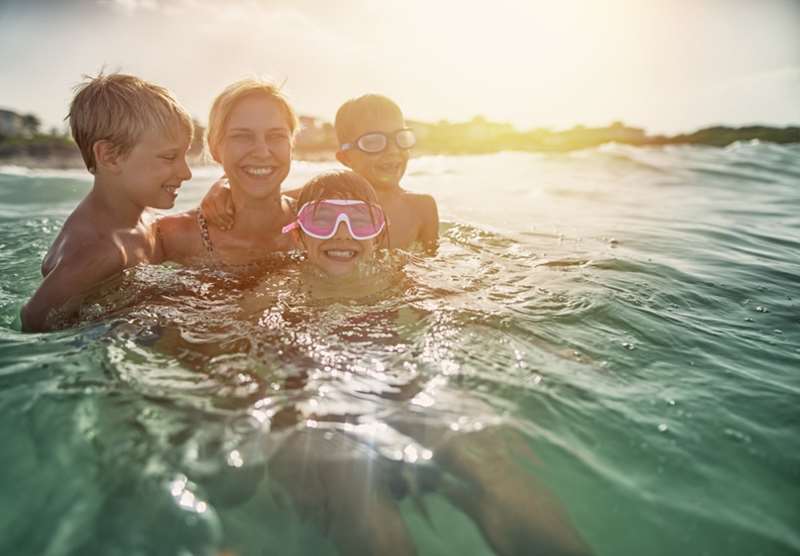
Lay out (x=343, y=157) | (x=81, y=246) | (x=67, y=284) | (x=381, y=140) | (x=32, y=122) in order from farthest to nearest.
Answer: (x=32, y=122) < (x=343, y=157) < (x=381, y=140) < (x=81, y=246) < (x=67, y=284)

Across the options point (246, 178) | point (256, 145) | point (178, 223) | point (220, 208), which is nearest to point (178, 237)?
point (178, 223)

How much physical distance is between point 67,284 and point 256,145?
5.34 ft

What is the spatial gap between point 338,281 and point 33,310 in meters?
1.81

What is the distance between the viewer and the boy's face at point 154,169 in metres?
3.52

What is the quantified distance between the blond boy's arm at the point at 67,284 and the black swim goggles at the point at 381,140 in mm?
2411

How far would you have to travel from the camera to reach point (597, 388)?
2.48m

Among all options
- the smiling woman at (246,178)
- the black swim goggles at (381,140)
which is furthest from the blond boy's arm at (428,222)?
the smiling woman at (246,178)

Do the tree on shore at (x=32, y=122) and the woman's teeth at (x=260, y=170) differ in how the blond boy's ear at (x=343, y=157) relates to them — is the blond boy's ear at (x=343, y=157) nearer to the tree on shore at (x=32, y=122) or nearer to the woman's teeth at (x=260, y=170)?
the woman's teeth at (x=260, y=170)

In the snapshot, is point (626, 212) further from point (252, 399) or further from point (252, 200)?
point (252, 399)

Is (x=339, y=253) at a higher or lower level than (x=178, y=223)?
lower

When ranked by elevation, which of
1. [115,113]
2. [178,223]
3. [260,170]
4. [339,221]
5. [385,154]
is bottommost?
[178,223]

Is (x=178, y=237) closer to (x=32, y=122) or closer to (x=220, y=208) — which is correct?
Result: (x=220, y=208)

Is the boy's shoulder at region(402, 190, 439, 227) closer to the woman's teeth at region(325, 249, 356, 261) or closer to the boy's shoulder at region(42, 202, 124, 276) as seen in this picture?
the woman's teeth at region(325, 249, 356, 261)

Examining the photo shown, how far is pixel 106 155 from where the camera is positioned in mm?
3451
